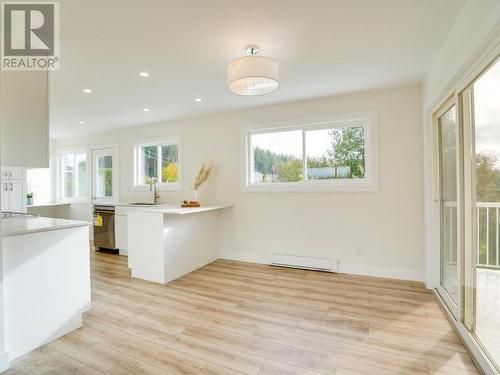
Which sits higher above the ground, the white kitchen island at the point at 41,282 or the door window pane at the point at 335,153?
the door window pane at the point at 335,153

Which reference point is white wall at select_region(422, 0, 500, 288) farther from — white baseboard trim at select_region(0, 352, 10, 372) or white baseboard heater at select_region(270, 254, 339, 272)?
white baseboard trim at select_region(0, 352, 10, 372)

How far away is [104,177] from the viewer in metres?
5.78

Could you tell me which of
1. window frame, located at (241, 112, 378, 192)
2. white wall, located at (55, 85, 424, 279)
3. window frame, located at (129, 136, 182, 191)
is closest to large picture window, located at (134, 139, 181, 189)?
window frame, located at (129, 136, 182, 191)

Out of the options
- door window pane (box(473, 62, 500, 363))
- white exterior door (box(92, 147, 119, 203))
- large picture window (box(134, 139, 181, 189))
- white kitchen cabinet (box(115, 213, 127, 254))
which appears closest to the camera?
door window pane (box(473, 62, 500, 363))

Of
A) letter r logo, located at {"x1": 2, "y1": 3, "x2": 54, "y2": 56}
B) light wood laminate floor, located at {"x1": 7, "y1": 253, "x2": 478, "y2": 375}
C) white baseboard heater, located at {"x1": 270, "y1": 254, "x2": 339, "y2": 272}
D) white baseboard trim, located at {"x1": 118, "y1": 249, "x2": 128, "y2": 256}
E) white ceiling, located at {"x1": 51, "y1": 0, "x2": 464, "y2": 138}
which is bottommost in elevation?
light wood laminate floor, located at {"x1": 7, "y1": 253, "x2": 478, "y2": 375}

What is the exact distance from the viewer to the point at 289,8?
1.83 metres

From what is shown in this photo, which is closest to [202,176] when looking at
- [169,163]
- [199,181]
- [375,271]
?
[199,181]

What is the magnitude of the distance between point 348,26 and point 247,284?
2.88 metres

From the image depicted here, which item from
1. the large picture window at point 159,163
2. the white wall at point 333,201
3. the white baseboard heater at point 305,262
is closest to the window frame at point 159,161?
the large picture window at point 159,163

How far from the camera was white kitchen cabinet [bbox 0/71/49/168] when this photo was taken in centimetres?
194

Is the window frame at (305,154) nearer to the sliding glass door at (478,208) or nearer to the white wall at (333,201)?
the white wall at (333,201)

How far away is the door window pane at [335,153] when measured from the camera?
3621 millimetres

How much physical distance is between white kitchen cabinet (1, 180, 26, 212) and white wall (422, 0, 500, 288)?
587cm

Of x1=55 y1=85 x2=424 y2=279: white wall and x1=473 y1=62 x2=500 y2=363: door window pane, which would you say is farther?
x1=55 y1=85 x2=424 y2=279: white wall
